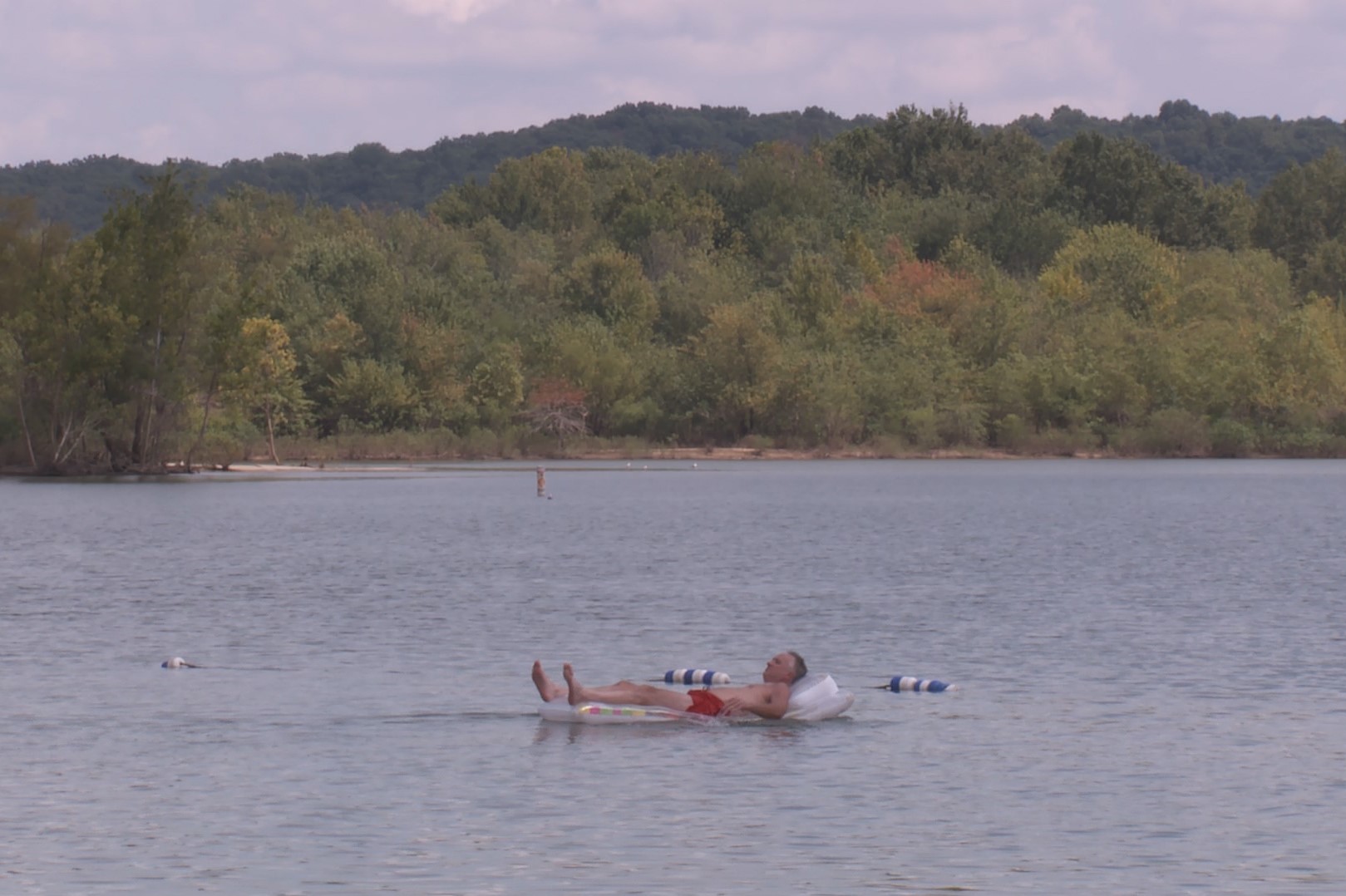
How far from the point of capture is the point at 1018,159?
199500mm

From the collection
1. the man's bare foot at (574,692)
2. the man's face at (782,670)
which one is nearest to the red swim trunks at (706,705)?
the man's face at (782,670)

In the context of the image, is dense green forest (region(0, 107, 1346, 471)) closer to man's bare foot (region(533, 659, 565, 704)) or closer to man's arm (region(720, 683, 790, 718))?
man's bare foot (region(533, 659, 565, 704))

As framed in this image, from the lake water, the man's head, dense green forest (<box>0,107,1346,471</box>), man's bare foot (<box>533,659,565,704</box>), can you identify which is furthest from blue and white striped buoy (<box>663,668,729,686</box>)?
dense green forest (<box>0,107,1346,471</box>)

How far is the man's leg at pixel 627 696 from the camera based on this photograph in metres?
26.3

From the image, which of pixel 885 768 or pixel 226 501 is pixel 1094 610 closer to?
pixel 885 768

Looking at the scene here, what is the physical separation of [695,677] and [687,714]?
3162 millimetres

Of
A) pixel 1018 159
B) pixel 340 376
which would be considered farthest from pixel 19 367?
pixel 1018 159

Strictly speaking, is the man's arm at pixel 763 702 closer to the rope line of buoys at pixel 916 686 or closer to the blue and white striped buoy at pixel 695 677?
the blue and white striped buoy at pixel 695 677

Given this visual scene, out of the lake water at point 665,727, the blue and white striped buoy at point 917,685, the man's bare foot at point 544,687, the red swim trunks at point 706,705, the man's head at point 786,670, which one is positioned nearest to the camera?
the lake water at point 665,727

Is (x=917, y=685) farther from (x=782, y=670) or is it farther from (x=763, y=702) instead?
(x=763, y=702)

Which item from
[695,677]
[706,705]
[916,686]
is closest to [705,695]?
[706,705]

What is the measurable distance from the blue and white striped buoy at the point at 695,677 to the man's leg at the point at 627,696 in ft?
8.69

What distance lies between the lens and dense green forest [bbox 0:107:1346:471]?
339 feet

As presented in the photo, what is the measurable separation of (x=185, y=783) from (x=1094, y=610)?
2505 centimetres
